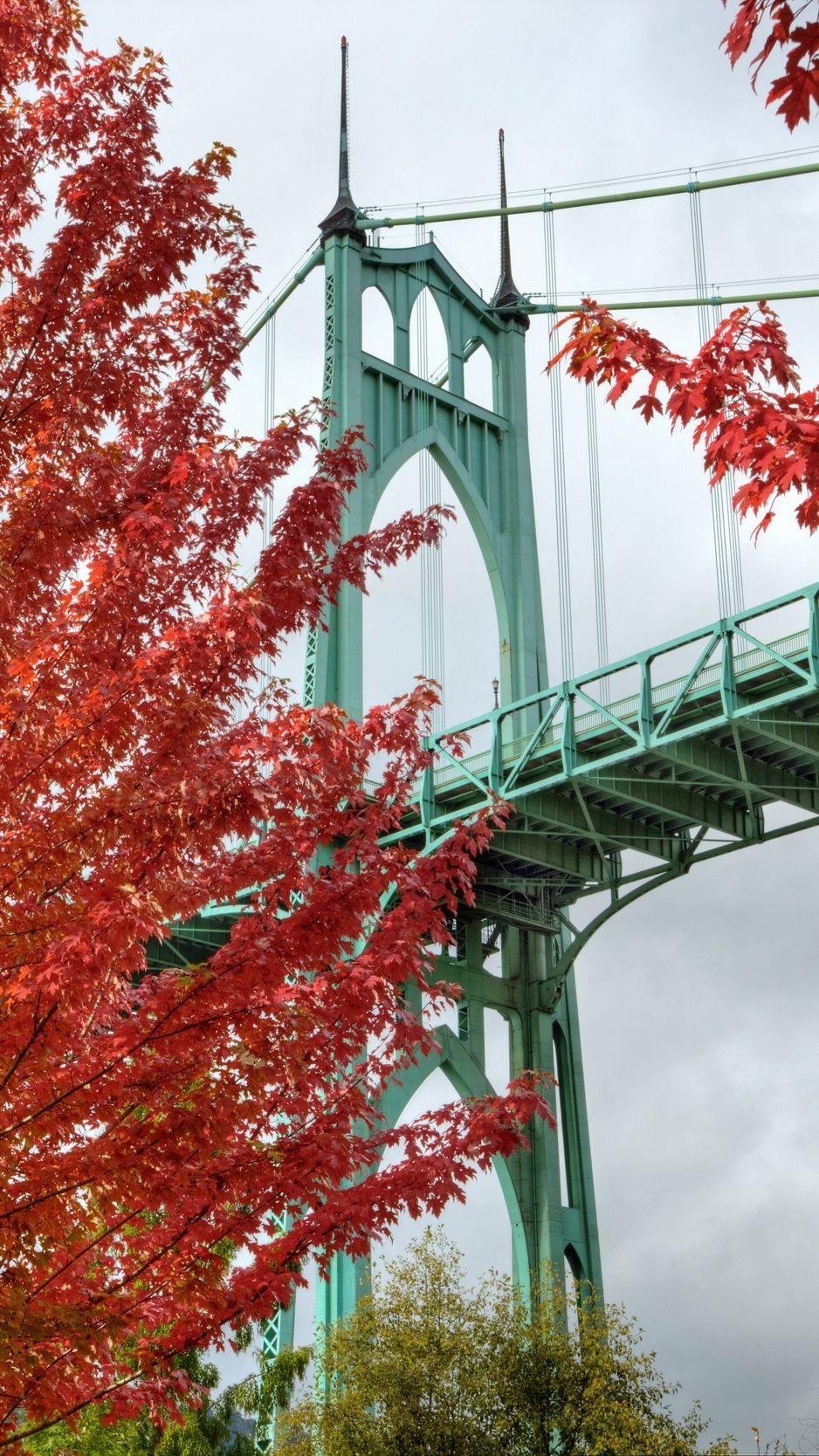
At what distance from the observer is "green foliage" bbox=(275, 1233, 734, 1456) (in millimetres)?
25219

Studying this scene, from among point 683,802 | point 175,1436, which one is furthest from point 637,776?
point 175,1436

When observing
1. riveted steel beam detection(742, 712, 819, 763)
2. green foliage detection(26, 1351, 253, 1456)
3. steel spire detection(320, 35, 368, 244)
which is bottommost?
green foliage detection(26, 1351, 253, 1456)

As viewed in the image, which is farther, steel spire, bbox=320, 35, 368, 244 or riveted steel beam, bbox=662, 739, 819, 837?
steel spire, bbox=320, 35, 368, 244

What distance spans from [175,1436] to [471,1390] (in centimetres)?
547

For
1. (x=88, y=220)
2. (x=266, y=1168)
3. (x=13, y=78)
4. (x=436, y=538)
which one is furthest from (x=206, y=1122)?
(x=13, y=78)

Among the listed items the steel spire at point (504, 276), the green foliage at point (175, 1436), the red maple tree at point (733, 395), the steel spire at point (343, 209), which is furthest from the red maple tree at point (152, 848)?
the steel spire at point (504, 276)

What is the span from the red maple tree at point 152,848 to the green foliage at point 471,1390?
17.0 metres

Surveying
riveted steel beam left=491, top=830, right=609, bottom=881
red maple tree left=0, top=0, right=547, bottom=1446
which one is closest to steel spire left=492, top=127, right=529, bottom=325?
riveted steel beam left=491, top=830, right=609, bottom=881

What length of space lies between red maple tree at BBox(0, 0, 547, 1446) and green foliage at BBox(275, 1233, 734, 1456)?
669 inches

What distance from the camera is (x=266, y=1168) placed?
8.67 meters

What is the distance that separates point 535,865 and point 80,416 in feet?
80.8

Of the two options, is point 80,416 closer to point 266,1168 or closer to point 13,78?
point 13,78

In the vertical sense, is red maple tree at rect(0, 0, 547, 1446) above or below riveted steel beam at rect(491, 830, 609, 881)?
below

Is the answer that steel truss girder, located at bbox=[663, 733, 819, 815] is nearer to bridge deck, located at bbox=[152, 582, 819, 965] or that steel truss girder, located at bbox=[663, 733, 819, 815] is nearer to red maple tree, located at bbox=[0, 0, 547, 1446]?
bridge deck, located at bbox=[152, 582, 819, 965]
